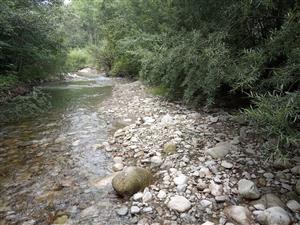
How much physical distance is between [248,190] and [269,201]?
0.23m

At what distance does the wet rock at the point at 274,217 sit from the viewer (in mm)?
2432

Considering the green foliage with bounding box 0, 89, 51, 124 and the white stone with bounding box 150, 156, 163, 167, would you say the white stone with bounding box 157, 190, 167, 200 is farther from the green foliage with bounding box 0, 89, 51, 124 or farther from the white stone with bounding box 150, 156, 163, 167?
the green foliage with bounding box 0, 89, 51, 124

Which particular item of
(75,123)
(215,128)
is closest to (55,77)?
(75,123)

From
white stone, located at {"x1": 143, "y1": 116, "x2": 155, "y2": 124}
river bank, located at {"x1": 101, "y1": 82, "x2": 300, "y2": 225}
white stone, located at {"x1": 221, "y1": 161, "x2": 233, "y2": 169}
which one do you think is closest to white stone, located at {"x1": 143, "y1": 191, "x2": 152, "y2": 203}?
river bank, located at {"x1": 101, "y1": 82, "x2": 300, "y2": 225}

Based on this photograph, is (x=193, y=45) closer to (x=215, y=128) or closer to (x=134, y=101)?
(x=215, y=128)

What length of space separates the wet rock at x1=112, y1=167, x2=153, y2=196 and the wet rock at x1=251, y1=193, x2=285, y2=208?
1254 millimetres

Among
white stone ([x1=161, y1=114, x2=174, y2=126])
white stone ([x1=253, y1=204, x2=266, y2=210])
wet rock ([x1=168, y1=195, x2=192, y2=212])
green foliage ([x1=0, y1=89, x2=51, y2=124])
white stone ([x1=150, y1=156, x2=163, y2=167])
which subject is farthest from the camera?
green foliage ([x1=0, y1=89, x2=51, y2=124])

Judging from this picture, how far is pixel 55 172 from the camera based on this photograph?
13.0 ft

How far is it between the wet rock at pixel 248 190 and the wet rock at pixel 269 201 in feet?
0.19

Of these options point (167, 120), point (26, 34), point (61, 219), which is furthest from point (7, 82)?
point (61, 219)

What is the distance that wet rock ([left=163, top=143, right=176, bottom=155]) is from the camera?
402 cm

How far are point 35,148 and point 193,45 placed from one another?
3.53 metres

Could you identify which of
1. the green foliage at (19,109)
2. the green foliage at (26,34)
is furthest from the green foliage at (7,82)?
the green foliage at (19,109)

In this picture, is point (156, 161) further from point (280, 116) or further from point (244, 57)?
point (280, 116)
